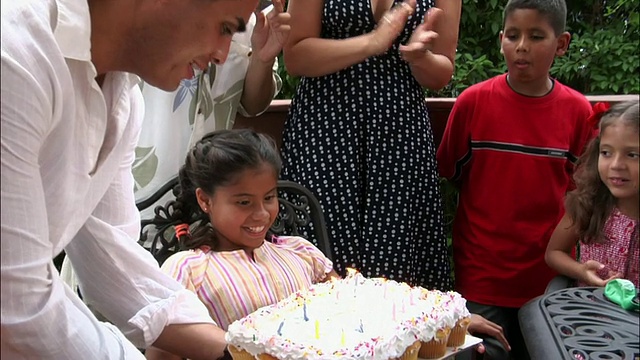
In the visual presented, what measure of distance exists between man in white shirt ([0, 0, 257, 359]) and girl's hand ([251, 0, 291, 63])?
590 mm

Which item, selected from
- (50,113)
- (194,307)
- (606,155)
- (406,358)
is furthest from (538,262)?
(50,113)

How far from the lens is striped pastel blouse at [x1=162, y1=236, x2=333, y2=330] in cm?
185

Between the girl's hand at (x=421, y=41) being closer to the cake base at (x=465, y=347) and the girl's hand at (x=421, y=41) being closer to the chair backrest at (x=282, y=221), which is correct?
the chair backrest at (x=282, y=221)

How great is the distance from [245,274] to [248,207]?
16 cm

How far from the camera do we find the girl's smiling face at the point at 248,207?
1935 mm

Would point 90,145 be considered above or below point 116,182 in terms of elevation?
above

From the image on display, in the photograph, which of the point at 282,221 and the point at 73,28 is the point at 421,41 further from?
the point at 73,28

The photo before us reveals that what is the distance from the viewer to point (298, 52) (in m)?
1.94

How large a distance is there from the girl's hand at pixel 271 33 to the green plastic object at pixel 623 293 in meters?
1.27

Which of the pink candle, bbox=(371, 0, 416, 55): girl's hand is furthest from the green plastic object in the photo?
bbox=(371, 0, 416, 55): girl's hand

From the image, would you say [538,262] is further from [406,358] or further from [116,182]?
[116,182]

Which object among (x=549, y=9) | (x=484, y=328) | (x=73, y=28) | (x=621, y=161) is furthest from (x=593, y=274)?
(x=73, y=28)

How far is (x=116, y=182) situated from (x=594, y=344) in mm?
902

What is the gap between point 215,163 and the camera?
6.42 feet
